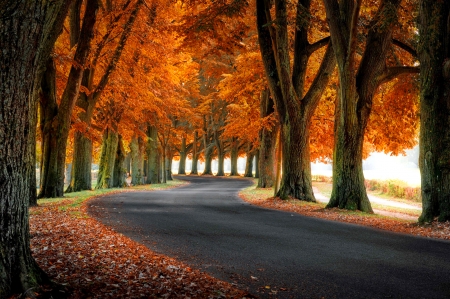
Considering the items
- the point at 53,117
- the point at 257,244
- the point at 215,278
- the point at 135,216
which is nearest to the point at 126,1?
the point at 53,117

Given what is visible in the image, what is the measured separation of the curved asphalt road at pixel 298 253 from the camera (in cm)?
534

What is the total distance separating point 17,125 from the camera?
13.9 ft

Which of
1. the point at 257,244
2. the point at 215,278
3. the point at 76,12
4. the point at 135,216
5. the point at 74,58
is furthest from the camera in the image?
the point at 76,12

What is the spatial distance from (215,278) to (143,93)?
19281 mm

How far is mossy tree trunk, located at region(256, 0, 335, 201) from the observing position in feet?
54.8

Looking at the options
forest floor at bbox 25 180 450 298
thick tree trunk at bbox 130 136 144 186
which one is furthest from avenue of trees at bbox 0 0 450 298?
forest floor at bbox 25 180 450 298

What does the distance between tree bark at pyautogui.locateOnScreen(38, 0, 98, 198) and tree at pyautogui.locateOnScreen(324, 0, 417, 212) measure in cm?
951

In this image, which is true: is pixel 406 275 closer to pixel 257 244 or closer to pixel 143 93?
pixel 257 244

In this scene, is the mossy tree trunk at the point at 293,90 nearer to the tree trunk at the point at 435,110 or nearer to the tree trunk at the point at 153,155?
the tree trunk at the point at 435,110

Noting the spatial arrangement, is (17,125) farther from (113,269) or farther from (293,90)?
(293,90)

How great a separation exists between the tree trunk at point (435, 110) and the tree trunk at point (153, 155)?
80.3 feet

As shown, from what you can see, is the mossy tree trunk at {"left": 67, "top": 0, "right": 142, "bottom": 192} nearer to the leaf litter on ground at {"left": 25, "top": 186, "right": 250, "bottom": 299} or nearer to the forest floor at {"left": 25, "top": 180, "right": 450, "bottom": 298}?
the forest floor at {"left": 25, "top": 180, "right": 450, "bottom": 298}

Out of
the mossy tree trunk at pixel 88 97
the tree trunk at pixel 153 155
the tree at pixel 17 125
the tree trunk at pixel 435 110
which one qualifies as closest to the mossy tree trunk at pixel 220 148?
the tree trunk at pixel 153 155

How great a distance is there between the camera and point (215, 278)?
5.67 metres
